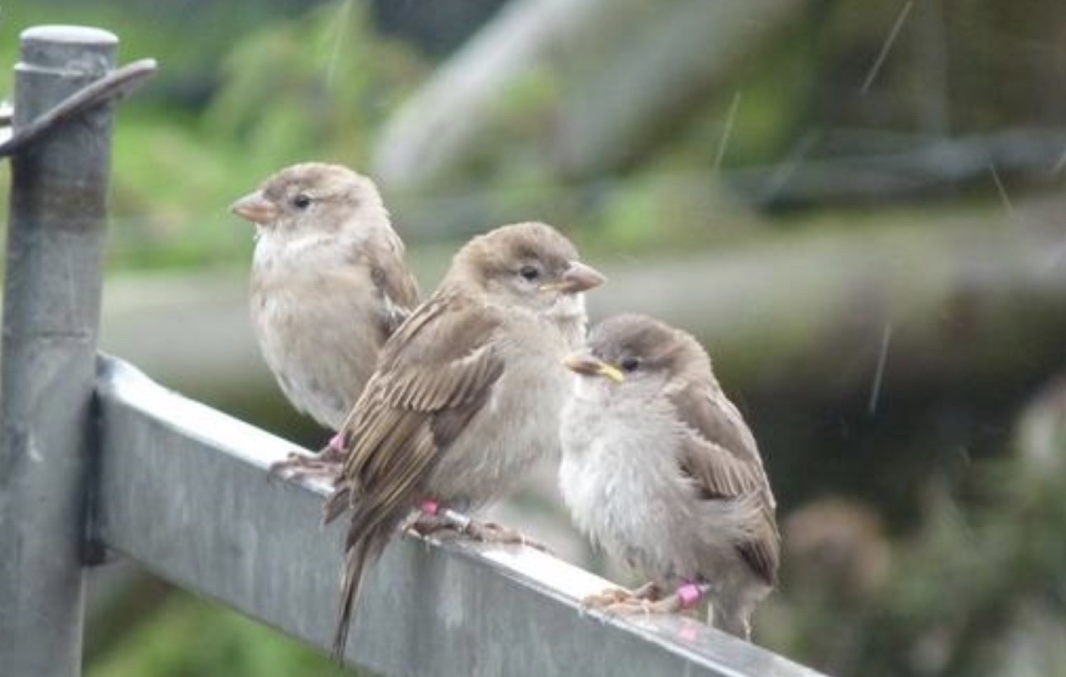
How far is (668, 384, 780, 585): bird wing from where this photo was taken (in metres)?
4.39

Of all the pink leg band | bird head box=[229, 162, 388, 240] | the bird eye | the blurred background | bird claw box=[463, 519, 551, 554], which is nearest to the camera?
bird claw box=[463, 519, 551, 554]

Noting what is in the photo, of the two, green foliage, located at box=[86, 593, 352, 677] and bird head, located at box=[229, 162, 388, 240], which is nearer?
bird head, located at box=[229, 162, 388, 240]

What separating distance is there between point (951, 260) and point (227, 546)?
10.1 feet

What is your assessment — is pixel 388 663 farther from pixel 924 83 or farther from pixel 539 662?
pixel 924 83

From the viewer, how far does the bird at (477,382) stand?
4.62 meters

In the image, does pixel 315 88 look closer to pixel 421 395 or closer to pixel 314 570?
pixel 421 395

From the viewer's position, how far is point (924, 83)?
22.9 ft

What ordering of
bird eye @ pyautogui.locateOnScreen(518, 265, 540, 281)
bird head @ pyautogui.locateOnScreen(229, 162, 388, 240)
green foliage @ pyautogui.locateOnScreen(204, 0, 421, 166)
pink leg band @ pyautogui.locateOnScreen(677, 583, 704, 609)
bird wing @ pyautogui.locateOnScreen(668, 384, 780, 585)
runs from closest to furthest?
1. pink leg band @ pyautogui.locateOnScreen(677, 583, 704, 609)
2. bird wing @ pyautogui.locateOnScreen(668, 384, 780, 585)
3. bird eye @ pyautogui.locateOnScreen(518, 265, 540, 281)
4. bird head @ pyautogui.locateOnScreen(229, 162, 388, 240)
5. green foliage @ pyautogui.locateOnScreen(204, 0, 421, 166)

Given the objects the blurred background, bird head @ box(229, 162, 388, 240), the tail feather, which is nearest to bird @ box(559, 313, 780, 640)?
the tail feather

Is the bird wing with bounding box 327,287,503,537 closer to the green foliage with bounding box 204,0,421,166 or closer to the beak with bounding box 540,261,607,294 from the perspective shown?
the beak with bounding box 540,261,607,294

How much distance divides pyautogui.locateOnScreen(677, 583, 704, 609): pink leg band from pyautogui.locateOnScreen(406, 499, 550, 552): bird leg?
0.62 ft

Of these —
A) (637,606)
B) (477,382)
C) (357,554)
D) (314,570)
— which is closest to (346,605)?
(314,570)

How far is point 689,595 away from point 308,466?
635 millimetres

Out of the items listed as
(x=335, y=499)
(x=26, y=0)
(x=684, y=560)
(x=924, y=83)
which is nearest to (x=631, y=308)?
(x=924, y=83)
